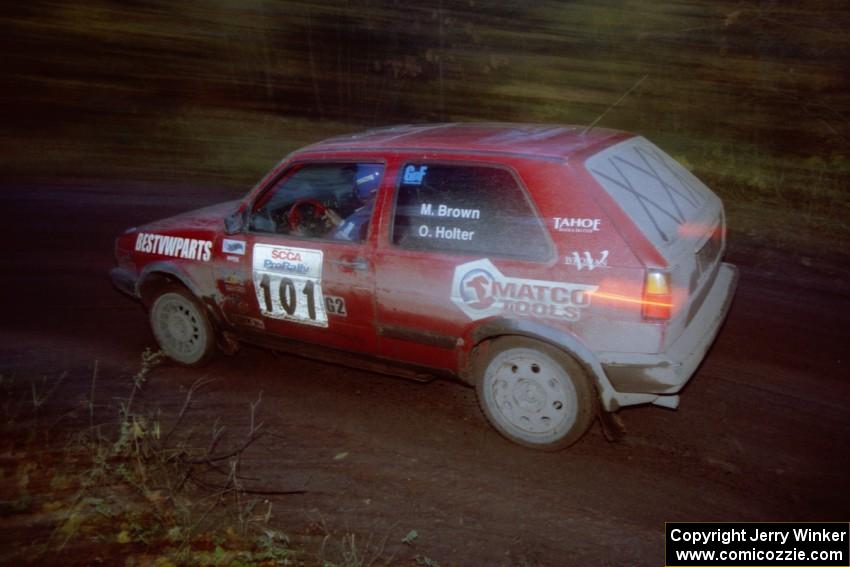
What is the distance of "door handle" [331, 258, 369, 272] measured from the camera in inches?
170

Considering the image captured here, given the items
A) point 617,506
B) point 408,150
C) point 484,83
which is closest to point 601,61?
point 484,83

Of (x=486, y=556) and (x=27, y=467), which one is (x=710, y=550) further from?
(x=27, y=467)

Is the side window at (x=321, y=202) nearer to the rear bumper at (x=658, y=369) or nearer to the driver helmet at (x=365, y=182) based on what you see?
the driver helmet at (x=365, y=182)

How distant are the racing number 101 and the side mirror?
0.40 metres

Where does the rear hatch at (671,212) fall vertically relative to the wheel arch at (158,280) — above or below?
above

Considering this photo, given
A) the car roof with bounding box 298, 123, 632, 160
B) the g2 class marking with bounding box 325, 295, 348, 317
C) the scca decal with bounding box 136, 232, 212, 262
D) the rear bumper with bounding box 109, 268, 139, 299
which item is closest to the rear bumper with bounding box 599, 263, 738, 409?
the car roof with bounding box 298, 123, 632, 160

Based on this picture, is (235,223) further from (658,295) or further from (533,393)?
(658,295)

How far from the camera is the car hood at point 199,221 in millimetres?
5109

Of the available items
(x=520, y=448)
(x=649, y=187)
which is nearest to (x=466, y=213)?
(x=649, y=187)

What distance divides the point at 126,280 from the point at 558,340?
3625 mm

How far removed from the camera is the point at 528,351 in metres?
4.01

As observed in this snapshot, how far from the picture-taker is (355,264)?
171 inches

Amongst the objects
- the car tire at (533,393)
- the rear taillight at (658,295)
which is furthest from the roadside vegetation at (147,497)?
the rear taillight at (658,295)

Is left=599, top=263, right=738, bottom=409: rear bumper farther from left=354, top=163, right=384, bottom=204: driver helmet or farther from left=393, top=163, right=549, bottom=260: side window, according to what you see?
left=354, top=163, right=384, bottom=204: driver helmet
